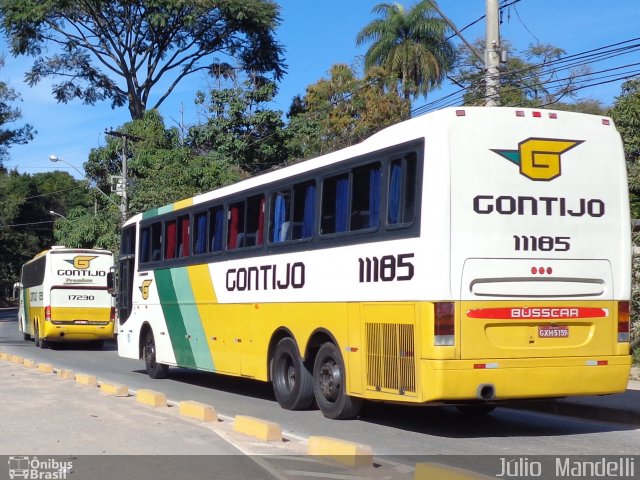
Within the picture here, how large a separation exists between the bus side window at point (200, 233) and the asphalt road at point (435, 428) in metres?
2.47

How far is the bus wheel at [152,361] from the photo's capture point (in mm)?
18984

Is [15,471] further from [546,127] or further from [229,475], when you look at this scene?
[546,127]

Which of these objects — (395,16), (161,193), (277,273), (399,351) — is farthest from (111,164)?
(399,351)

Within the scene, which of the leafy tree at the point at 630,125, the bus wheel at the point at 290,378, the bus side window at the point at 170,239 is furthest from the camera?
the leafy tree at the point at 630,125

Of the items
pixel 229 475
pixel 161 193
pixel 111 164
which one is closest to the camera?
pixel 229 475

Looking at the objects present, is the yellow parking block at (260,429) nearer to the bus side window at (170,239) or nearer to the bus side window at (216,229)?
the bus side window at (216,229)

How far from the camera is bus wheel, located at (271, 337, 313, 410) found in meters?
13.0

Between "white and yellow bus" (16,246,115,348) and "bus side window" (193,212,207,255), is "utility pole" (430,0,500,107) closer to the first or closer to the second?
"bus side window" (193,212,207,255)

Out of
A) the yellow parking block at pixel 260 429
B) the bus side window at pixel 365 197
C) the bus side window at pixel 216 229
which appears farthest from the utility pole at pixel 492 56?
the yellow parking block at pixel 260 429

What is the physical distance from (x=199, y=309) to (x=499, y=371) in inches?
297

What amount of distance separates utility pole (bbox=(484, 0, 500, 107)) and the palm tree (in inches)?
1205

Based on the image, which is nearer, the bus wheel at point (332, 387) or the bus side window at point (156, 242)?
the bus wheel at point (332, 387)

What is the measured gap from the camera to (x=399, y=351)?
10.5 metres

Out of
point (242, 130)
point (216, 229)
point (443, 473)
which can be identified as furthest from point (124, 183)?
point (443, 473)
